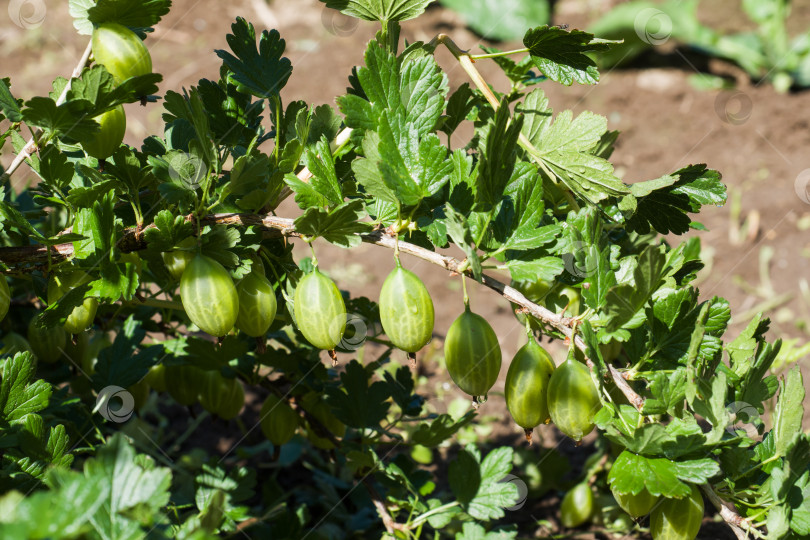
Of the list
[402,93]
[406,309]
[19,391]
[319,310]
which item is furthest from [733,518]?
[19,391]

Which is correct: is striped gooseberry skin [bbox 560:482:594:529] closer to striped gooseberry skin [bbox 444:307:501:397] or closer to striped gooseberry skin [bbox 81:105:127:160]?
striped gooseberry skin [bbox 444:307:501:397]

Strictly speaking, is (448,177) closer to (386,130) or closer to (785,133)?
(386,130)

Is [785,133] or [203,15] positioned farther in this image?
[203,15]

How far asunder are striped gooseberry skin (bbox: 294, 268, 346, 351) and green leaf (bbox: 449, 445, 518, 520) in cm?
54

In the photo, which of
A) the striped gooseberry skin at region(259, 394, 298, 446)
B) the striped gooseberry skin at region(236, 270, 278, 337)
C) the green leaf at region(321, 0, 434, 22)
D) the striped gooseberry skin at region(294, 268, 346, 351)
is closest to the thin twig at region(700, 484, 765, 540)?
the striped gooseberry skin at region(294, 268, 346, 351)

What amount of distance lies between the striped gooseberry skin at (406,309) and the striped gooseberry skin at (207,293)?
22 centimetres

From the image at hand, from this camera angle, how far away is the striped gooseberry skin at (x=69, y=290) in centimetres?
102

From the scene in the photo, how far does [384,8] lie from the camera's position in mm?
999

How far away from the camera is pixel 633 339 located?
1.00 m

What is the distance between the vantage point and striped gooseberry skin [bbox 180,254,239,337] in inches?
37.0

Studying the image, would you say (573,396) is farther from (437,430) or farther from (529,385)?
(437,430)

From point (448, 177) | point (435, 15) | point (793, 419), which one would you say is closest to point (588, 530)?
point (793, 419)

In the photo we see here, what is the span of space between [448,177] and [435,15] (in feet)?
14.2

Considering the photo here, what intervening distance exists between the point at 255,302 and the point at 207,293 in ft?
0.32
